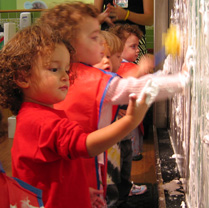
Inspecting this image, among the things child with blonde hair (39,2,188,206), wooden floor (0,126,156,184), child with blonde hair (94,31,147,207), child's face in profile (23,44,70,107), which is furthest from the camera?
wooden floor (0,126,156,184)

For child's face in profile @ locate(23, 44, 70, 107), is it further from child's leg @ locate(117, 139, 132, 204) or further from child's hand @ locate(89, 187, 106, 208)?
child's leg @ locate(117, 139, 132, 204)

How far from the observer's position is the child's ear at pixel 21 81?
2.54 ft

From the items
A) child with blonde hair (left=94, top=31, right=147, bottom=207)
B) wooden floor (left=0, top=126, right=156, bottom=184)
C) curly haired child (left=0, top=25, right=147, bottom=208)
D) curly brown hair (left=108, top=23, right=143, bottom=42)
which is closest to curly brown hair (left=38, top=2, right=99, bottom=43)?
curly haired child (left=0, top=25, right=147, bottom=208)

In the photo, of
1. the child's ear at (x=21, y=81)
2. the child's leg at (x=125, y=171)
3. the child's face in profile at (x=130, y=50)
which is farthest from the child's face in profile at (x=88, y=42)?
the child's face in profile at (x=130, y=50)

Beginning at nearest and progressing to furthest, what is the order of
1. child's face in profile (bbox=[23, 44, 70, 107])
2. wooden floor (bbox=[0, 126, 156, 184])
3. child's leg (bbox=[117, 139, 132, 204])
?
child's face in profile (bbox=[23, 44, 70, 107]), child's leg (bbox=[117, 139, 132, 204]), wooden floor (bbox=[0, 126, 156, 184])

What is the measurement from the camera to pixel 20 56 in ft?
2.50

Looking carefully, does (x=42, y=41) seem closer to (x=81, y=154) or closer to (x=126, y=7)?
(x=81, y=154)

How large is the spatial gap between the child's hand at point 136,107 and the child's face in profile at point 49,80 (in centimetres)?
21

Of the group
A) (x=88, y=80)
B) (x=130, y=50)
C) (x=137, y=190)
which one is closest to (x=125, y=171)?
(x=137, y=190)

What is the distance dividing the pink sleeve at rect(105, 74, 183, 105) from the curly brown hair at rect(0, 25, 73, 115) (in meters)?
0.21

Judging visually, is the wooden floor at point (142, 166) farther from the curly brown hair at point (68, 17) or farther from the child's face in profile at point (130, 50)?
the curly brown hair at point (68, 17)

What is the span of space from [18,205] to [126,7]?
1.57 m

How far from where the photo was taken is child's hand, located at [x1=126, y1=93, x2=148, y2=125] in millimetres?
631

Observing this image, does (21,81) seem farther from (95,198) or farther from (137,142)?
(137,142)
